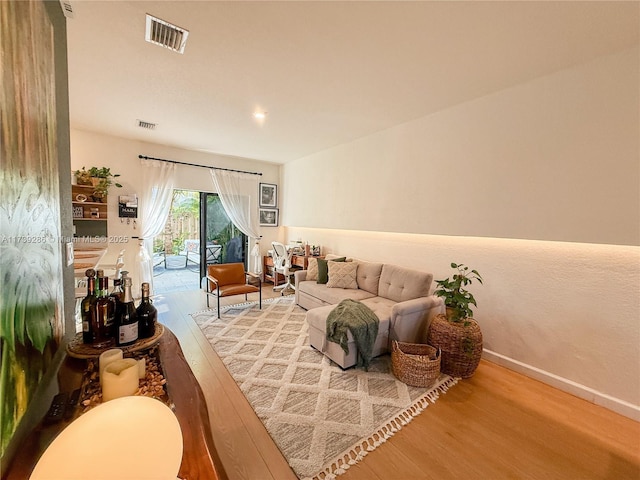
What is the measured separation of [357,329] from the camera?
2562 millimetres

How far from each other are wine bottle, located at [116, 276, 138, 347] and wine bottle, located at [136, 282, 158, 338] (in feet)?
0.09

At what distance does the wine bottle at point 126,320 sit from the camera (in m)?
1.14

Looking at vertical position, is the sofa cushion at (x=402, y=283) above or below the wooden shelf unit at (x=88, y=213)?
below

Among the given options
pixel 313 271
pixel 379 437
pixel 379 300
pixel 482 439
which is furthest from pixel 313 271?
pixel 482 439

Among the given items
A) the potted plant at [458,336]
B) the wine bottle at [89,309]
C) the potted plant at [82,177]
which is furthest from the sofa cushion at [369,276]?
the potted plant at [82,177]

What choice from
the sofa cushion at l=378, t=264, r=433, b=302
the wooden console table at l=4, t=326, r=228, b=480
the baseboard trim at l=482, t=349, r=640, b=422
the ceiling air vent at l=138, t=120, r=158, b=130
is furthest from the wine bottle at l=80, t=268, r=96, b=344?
the baseboard trim at l=482, t=349, r=640, b=422

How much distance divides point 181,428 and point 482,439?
2.09 m

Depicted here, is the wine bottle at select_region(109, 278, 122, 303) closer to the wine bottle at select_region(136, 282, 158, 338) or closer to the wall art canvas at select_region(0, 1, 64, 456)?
the wine bottle at select_region(136, 282, 158, 338)

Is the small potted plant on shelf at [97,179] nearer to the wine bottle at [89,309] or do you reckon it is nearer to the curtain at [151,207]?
the curtain at [151,207]

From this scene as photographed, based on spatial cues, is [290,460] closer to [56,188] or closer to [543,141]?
[56,188]

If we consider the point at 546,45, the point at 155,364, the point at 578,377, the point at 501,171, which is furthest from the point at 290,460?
the point at 546,45

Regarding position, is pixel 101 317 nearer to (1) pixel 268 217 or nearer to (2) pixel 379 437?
(2) pixel 379 437

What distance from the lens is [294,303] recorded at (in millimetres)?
4488

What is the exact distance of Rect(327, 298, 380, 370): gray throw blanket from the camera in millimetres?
2561
